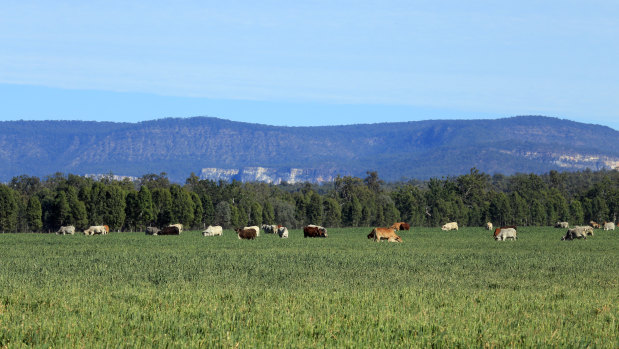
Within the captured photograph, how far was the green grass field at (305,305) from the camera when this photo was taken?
12.6 meters

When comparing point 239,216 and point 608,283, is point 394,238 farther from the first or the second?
point 239,216

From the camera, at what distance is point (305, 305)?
52.1ft

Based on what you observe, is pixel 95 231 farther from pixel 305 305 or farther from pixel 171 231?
pixel 305 305

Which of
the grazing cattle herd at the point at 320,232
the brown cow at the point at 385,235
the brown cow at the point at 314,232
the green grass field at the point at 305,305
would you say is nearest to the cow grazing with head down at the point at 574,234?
the grazing cattle herd at the point at 320,232

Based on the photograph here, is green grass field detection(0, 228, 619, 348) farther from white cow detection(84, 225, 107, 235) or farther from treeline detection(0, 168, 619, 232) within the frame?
treeline detection(0, 168, 619, 232)

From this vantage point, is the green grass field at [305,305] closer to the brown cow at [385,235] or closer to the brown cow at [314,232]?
the brown cow at [385,235]

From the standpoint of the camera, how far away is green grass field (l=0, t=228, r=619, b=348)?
12633 millimetres

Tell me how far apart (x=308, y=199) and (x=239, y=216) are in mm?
15377

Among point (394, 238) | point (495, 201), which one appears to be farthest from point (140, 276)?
point (495, 201)

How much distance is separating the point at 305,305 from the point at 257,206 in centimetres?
10392

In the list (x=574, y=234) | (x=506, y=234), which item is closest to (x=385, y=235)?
(x=506, y=234)

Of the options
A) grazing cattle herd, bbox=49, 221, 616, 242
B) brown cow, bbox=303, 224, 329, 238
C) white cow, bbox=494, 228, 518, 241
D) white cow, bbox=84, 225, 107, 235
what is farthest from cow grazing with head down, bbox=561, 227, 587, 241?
white cow, bbox=84, 225, 107, 235

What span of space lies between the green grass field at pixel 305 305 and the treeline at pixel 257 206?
231 feet

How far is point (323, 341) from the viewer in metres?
12.4
